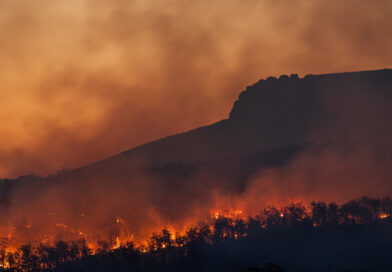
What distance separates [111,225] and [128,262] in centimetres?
4897

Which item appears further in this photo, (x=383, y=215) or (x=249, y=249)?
(x=383, y=215)

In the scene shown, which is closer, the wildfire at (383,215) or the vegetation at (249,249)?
the vegetation at (249,249)

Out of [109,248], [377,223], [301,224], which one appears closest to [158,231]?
[109,248]

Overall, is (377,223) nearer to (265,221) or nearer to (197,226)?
(265,221)

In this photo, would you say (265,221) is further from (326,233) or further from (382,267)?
(382,267)

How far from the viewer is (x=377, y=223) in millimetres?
170000

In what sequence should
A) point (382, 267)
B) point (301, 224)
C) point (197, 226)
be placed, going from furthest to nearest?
point (197, 226)
point (301, 224)
point (382, 267)

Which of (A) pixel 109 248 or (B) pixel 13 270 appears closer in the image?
(B) pixel 13 270

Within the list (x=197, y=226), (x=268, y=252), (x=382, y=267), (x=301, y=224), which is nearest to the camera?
(x=382, y=267)

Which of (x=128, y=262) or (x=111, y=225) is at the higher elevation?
(x=111, y=225)


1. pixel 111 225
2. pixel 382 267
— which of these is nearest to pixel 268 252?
pixel 382 267

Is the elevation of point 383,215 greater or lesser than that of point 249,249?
greater

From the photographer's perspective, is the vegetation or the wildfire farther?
the wildfire

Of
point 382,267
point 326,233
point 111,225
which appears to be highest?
point 111,225
